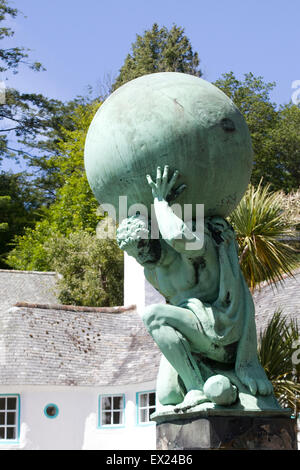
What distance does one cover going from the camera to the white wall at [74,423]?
21.8 meters

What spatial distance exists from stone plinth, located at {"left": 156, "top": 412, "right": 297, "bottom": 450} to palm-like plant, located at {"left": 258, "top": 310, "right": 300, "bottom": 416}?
6.47 meters

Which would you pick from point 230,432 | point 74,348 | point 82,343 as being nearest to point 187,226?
point 230,432

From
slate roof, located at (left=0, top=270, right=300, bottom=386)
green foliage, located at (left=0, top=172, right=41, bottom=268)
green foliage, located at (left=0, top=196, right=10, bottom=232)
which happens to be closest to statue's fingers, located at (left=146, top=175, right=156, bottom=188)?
slate roof, located at (left=0, top=270, right=300, bottom=386)

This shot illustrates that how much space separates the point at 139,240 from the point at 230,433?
2163mm

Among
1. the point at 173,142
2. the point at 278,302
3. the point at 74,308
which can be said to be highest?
the point at 74,308

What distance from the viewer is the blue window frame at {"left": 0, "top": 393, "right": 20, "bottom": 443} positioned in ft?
71.9

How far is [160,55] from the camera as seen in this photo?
47.0 metres

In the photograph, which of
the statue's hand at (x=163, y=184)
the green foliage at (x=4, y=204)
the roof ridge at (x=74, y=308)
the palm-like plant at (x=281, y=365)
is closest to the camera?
the statue's hand at (x=163, y=184)

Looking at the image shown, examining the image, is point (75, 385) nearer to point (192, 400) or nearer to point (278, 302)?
point (278, 302)

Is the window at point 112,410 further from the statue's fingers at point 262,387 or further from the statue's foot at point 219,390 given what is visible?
the statue's foot at point 219,390

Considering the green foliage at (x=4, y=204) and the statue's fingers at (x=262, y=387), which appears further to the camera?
the green foliage at (x=4, y=204)

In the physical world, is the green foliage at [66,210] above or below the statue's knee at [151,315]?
above

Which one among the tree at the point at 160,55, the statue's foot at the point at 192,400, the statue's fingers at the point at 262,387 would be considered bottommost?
the statue's foot at the point at 192,400

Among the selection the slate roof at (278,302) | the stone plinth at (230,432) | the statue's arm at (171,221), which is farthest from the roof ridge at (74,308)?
the statue's arm at (171,221)
